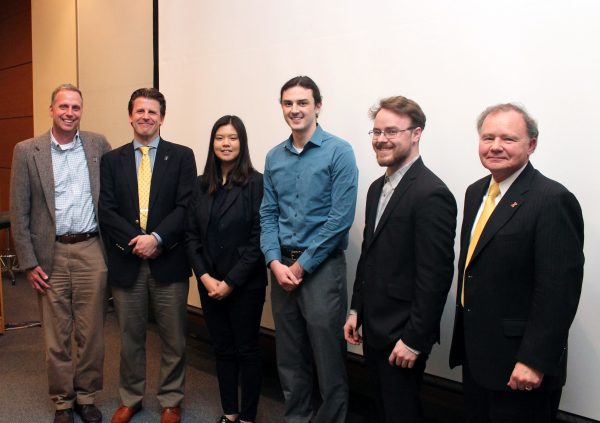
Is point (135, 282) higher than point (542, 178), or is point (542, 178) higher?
point (542, 178)

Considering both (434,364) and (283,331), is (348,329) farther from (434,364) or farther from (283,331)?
(434,364)

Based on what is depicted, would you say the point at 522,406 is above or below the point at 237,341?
above

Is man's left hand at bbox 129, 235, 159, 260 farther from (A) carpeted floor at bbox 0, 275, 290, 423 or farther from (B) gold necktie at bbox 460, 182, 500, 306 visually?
(B) gold necktie at bbox 460, 182, 500, 306

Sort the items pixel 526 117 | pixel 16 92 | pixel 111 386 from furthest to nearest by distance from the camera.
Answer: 1. pixel 16 92
2. pixel 111 386
3. pixel 526 117

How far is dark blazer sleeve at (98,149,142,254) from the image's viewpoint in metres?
2.61

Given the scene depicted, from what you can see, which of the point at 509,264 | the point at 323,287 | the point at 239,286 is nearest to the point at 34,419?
the point at 239,286

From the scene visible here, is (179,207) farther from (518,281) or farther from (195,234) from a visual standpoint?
(518,281)

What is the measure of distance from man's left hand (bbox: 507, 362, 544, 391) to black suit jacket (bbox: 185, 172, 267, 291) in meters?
1.27

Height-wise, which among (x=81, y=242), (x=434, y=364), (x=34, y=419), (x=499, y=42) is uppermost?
(x=499, y=42)

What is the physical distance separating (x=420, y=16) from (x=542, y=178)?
125 centimetres

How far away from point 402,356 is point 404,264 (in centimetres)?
32

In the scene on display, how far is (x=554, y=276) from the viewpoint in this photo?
1.54 metres

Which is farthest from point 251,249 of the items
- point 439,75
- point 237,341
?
point 439,75

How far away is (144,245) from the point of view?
8.45ft
